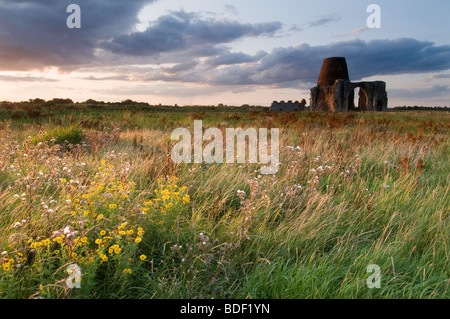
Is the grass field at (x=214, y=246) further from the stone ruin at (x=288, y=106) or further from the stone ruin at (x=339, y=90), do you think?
the stone ruin at (x=288, y=106)

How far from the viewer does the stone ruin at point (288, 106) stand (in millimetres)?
41650

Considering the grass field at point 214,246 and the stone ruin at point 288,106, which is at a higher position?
the stone ruin at point 288,106

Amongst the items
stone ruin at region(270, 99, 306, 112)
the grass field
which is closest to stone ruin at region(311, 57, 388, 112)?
stone ruin at region(270, 99, 306, 112)

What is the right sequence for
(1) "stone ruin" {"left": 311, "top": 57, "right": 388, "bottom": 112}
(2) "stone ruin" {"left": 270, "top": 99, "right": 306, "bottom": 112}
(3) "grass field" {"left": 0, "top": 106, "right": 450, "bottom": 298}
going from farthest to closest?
(2) "stone ruin" {"left": 270, "top": 99, "right": 306, "bottom": 112} → (1) "stone ruin" {"left": 311, "top": 57, "right": 388, "bottom": 112} → (3) "grass field" {"left": 0, "top": 106, "right": 450, "bottom": 298}

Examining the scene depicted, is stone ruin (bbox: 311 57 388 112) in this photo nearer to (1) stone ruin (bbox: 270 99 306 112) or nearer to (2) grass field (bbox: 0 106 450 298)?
(1) stone ruin (bbox: 270 99 306 112)

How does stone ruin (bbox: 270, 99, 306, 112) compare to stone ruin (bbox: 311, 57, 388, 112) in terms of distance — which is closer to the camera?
stone ruin (bbox: 311, 57, 388, 112)

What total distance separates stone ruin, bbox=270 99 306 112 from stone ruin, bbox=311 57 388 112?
345 cm

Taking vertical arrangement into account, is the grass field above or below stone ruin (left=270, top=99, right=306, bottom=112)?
below

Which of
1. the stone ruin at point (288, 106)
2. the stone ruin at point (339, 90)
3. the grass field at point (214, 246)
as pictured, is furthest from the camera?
the stone ruin at point (288, 106)

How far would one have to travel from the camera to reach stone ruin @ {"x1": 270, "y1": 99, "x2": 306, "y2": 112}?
4165 cm

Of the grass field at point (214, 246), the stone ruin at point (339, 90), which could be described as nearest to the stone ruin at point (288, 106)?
the stone ruin at point (339, 90)

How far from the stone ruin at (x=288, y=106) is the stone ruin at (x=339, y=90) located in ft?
11.3

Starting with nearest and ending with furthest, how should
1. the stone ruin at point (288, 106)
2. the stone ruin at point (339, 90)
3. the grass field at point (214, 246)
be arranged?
1. the grass field at point (214, 246)
2. the stone ruin at point (339, 90)
3. the stone ruin at point (288, 106)

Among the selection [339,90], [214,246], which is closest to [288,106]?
[339,90]
